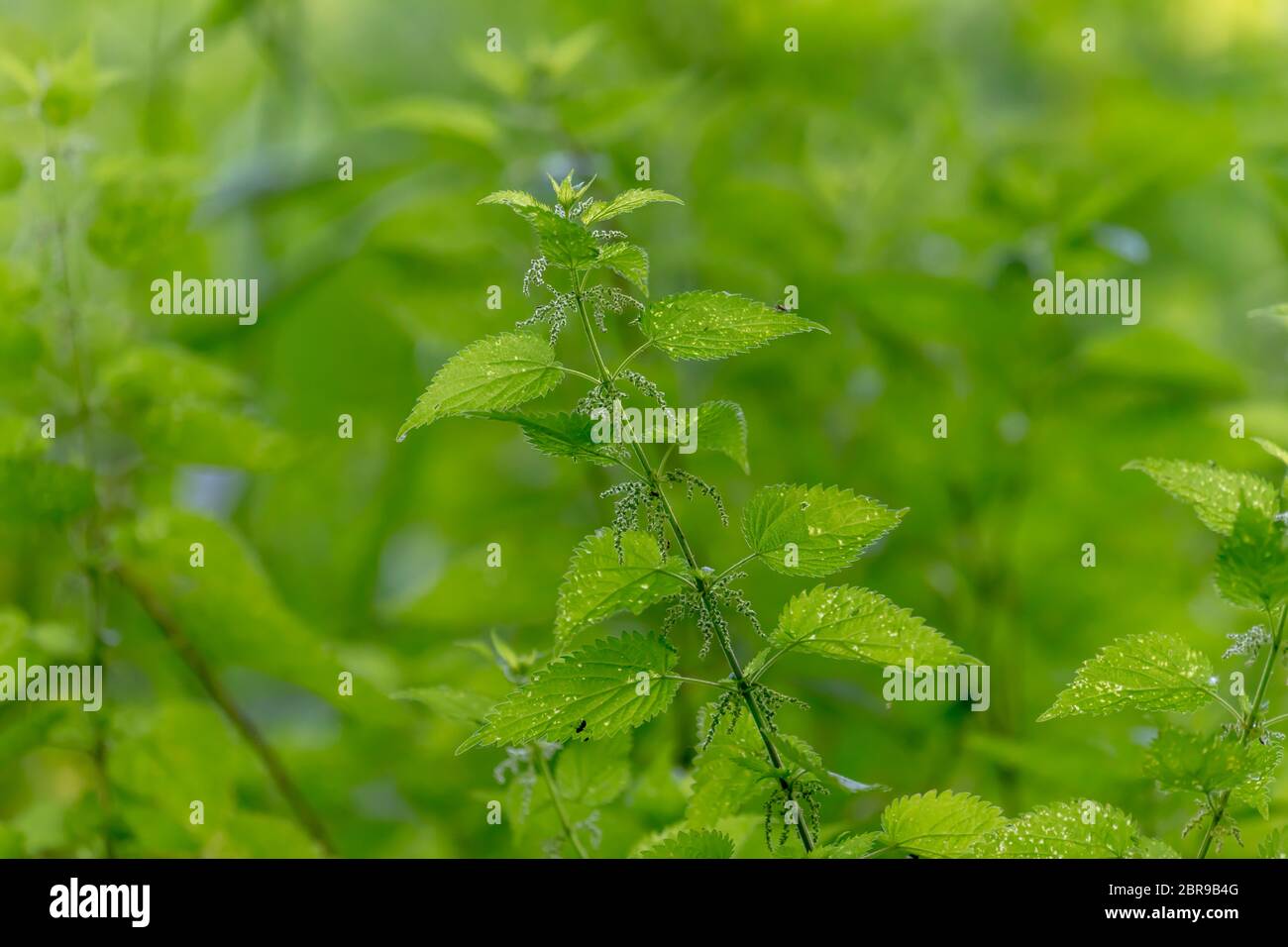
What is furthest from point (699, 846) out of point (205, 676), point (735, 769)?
point (205, 676)

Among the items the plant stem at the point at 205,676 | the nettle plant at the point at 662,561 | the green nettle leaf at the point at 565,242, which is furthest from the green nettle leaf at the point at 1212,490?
the plant stem at the point at 205,676

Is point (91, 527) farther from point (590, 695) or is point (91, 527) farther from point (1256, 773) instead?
point (1256, 773)

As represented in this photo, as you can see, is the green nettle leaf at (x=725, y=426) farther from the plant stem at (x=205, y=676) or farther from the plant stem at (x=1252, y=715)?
the plant stem at (x=205, y=676)

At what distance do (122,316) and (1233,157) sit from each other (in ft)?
2.60

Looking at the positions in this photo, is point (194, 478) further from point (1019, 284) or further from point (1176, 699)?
point (1176, 699)

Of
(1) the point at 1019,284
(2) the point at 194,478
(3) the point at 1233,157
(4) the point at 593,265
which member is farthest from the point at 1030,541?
(2) the point at 194,478

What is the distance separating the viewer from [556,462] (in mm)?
1028

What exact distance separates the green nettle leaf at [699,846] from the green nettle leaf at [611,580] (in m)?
0.09

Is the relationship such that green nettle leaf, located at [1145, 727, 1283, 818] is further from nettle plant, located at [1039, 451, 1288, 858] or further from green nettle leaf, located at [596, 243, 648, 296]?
green nettle leaf, located at [596, 243, 648, 296]

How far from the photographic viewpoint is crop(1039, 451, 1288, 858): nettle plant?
0.41m

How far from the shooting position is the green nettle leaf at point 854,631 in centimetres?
41

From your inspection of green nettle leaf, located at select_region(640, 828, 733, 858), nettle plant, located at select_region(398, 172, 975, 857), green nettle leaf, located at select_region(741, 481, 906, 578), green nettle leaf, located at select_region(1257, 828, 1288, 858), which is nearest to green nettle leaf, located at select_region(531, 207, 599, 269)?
nettle plant, located at select_region(398, 172, 975, 857)

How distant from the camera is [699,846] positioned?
0.44 m

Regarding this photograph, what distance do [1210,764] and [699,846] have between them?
0.18 metres
